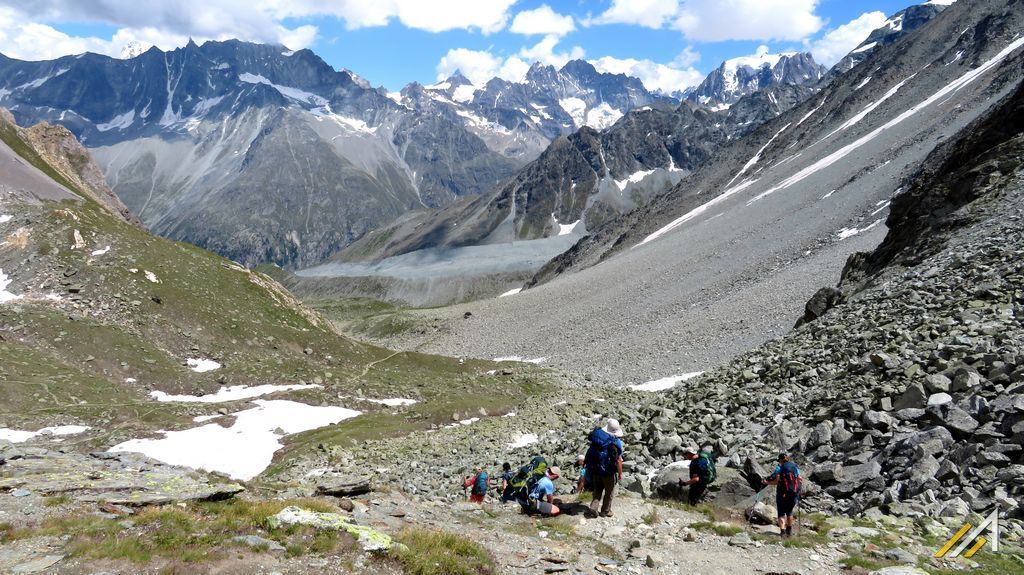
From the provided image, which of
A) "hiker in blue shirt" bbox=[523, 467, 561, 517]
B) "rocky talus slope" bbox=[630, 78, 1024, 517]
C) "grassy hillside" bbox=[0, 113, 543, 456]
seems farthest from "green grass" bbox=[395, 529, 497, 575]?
"grassy hillside" bbox=[0, 113, 543, 456]

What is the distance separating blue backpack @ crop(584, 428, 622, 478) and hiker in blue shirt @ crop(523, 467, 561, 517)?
1.39 metres

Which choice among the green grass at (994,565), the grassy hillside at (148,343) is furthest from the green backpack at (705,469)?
the grassy hillside at (148,343)

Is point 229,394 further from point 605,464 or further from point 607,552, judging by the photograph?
point 607,552

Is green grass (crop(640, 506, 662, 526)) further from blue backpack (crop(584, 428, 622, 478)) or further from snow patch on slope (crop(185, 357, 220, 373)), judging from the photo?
snow patch on slope (crop(185, 357, 220, 373))

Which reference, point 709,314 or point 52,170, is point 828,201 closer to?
point 709,314

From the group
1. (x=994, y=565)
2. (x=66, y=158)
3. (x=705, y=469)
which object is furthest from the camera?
(x=66, y=158)

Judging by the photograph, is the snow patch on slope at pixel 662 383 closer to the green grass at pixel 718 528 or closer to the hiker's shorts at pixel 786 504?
the green grass at pixel 718 528

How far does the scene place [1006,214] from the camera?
29.4 metres

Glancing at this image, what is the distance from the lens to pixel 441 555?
11156 millimetres

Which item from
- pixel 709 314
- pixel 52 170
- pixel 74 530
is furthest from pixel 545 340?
pixel 74 530

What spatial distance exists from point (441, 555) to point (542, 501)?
5.48 meters

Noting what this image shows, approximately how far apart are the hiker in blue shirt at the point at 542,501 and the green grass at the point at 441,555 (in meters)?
4.00

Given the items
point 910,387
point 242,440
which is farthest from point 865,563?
point 242,440

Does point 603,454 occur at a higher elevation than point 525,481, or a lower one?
higher
